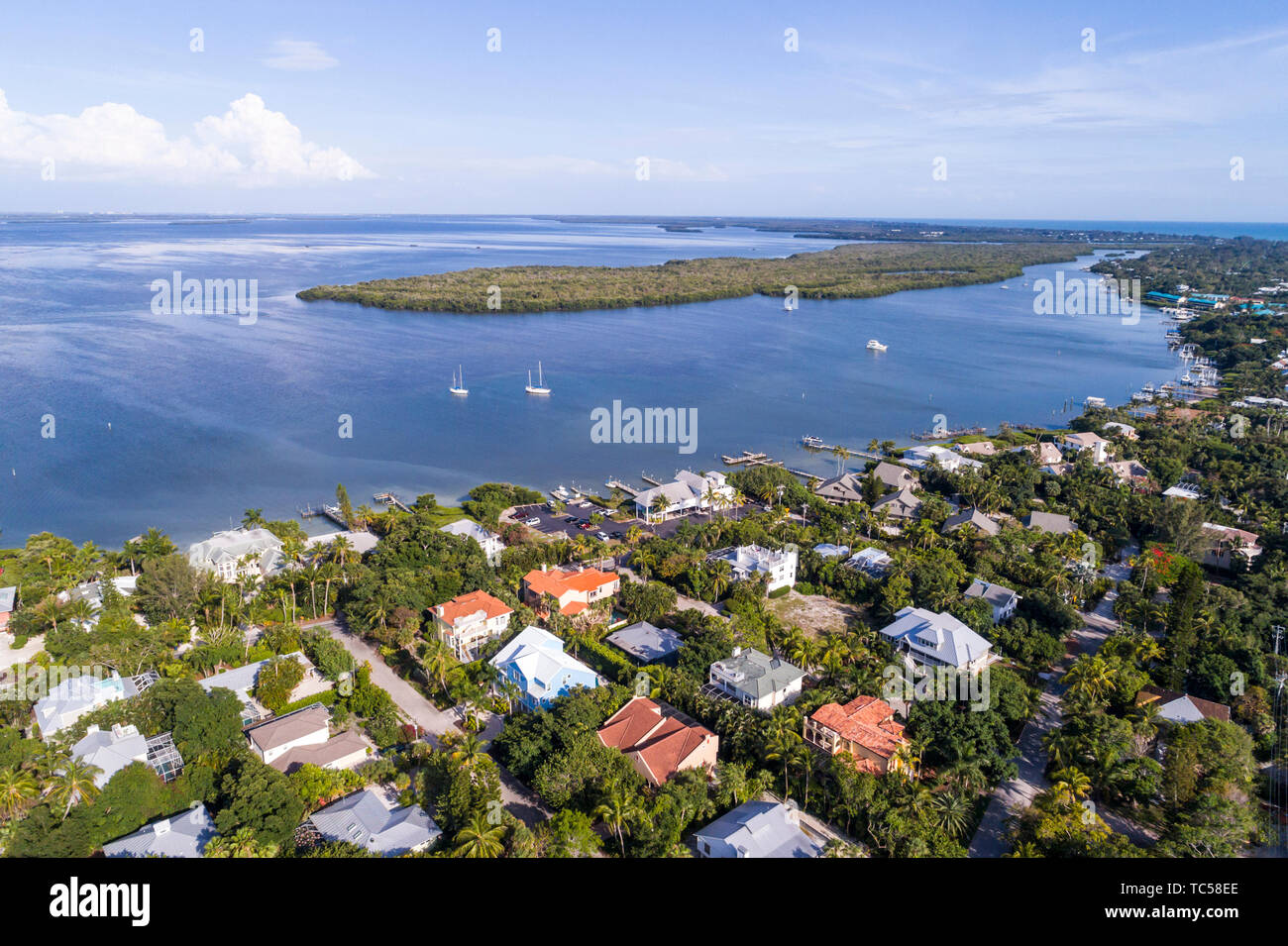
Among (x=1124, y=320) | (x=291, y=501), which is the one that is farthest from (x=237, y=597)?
(x=1124, y=320)

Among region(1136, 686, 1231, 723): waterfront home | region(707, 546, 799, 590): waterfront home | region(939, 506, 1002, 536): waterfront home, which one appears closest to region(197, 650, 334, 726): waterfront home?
region(707, 546, 799, 590): waterfront home

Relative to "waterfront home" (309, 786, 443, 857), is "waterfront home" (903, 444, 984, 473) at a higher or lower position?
higher

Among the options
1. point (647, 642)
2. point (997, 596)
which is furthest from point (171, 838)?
point (997, 596)

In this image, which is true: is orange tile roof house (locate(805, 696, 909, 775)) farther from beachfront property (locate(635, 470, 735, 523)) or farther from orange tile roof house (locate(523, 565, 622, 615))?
beachfront property (locate(635, 470, 735, 523))

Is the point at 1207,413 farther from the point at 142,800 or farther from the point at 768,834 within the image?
the point at 142,800

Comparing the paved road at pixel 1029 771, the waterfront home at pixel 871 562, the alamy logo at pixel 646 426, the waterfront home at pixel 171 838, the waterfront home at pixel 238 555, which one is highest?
the alamy logo at pixel 646 426

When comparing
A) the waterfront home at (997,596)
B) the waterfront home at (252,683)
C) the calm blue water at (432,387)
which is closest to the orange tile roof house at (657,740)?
the waterfront home at (252,683)

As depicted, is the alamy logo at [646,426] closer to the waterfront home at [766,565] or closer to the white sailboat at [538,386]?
the white sailboat at [538,386]
